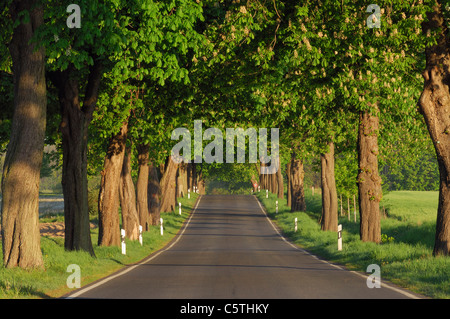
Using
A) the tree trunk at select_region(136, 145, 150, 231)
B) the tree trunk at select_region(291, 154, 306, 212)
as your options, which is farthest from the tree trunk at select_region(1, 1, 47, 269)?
the tree trunk at select_region(291, 154, 306, 212)

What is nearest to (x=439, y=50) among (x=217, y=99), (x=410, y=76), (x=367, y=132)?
(x=410, y=76)

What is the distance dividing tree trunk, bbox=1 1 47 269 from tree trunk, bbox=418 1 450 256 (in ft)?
33.9

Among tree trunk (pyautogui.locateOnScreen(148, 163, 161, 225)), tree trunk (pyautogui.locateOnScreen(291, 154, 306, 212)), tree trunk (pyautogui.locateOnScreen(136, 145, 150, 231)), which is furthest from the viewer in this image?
tree trunk (pyautogui.locateOnScreen(291, 154, 306, 212))

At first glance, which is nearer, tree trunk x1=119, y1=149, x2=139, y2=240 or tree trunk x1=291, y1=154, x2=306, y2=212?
tree trunk x1=119, y1=149, x2=139, y2=240

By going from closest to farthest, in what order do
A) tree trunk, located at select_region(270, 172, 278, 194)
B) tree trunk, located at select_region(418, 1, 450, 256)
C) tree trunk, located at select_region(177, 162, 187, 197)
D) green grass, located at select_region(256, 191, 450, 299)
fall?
green grass, located at select_region(256, 191, 450, 299)
tree trunk, located at select_region(418, 1, 450, 256)
tree trunk, located at select_region(177, 162, 187, 197)
tree trunk, located at select_region(270, 172, 278, 194)

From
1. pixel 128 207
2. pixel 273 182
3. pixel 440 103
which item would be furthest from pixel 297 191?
pixel 273 182

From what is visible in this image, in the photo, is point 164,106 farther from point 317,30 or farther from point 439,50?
point 439,50

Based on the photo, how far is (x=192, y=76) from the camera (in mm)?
23406

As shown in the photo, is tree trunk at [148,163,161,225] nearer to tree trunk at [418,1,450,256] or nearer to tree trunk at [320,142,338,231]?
tree trunk at [320,142,338,231]

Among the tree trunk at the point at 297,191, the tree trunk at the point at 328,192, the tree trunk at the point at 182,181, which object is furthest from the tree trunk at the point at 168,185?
the tree trunk at the point at 182,181

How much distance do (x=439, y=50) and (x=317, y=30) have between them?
11.3 feet

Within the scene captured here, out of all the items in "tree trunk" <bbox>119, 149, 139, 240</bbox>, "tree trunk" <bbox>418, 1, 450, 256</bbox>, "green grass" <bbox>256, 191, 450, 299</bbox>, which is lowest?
"green grass" <bbox>256, 191, 450, 299</bbox>

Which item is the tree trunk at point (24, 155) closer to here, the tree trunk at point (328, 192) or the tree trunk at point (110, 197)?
the tree trunk at point (110, 197)

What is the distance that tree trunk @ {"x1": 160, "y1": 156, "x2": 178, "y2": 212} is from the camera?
50156mm
